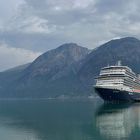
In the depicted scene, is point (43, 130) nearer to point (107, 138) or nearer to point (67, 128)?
point (67, 128)

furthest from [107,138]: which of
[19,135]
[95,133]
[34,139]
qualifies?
[19,135]

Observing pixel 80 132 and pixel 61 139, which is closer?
pixel 61 139

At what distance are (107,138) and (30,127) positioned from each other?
104ft

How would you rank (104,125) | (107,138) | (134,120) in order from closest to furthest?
1. (107,138)
2. (104,125)
3. (134,120)

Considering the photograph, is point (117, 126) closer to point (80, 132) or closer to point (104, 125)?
point (104, 125)

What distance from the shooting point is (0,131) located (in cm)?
10744

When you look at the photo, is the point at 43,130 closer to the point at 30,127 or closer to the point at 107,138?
the point at 30,127

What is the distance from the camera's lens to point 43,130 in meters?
106

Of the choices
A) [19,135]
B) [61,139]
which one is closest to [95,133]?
[61,139]

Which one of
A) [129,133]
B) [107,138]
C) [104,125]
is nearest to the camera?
[107,138]

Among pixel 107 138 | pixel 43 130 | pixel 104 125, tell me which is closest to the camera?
pixel 107 138

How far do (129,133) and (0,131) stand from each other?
34.9 metres

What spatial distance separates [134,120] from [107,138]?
121 ft

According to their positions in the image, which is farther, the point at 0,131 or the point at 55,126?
the point at 55,126
